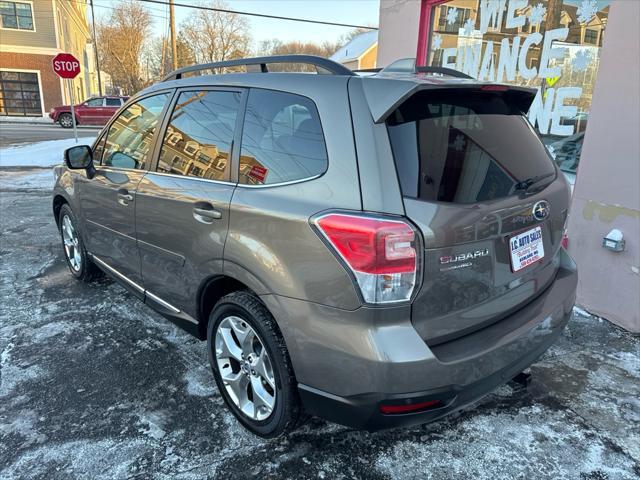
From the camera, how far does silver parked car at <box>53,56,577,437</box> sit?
1772 millimetres

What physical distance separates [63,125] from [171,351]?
2561 cm

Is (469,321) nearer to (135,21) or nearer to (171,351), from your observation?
(171,351)

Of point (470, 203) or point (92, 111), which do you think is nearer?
point (470, 203)

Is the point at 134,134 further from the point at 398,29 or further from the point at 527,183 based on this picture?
the point at 398,29

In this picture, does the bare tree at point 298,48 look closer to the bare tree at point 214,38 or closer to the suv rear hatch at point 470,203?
the bare tree at point 214,38

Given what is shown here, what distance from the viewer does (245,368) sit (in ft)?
7.89

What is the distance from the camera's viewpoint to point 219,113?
8.26 feet

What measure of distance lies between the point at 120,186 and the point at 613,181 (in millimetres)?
3744

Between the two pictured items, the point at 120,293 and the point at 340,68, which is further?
the point at 120,293

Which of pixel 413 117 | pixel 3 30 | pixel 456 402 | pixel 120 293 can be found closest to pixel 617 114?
pixel 413 117

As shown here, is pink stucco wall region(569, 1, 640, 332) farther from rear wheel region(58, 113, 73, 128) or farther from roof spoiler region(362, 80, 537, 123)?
rear wheel region(58, 113, 73, 128)

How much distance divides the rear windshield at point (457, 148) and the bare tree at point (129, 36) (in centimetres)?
4473

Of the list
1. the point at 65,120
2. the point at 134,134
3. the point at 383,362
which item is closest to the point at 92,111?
the point at 65,120

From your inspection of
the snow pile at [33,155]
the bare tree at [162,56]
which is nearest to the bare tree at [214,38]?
the bare tree at [162,56]
